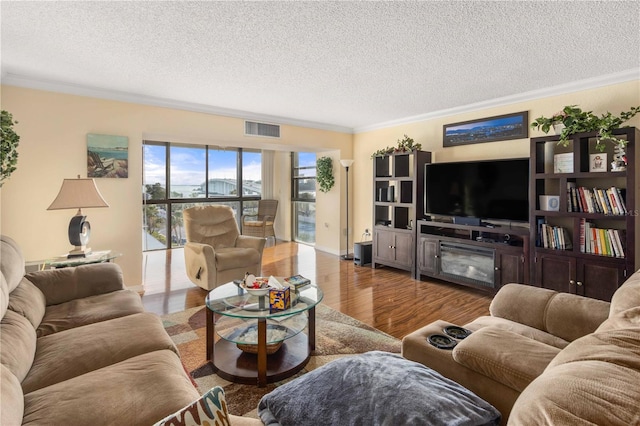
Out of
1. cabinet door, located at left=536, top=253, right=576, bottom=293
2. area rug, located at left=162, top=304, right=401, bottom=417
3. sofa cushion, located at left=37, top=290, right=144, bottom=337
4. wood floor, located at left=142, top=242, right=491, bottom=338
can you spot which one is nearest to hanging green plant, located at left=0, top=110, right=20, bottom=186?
sofa cushion, located at left=37, top=290, right=144, bottom=337

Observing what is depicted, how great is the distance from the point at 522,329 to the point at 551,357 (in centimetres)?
55

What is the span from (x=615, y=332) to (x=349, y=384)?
787 mm

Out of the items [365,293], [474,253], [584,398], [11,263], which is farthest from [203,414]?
[474,253]

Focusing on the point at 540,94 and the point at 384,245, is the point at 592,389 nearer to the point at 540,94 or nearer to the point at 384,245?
the point at 540,94

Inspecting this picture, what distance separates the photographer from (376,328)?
2963 mm

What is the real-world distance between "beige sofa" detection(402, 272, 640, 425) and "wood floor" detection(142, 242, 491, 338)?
1131 millimetres

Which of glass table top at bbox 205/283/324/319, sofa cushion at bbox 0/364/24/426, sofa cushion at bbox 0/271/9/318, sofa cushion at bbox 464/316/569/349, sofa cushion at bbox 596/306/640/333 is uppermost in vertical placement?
sofa cushion at bbox 596/306/640/333

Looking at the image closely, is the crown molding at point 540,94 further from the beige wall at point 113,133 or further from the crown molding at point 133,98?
the crown molding at point 133,98

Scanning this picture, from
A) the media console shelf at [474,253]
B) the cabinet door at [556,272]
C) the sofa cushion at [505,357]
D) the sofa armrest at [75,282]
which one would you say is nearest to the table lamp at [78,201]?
the sofa armrest at [75,282]

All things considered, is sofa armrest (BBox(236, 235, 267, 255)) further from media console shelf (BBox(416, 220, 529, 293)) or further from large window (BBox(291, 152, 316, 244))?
large window (BBox(291, 152, 316, 244))

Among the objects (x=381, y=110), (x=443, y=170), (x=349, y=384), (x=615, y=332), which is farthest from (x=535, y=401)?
(x=381, y=110)

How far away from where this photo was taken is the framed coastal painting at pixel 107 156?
3.75 metres

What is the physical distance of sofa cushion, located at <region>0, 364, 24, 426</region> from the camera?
1007 millimetres

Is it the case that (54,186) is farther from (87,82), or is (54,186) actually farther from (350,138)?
(350,138)
